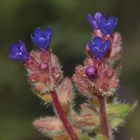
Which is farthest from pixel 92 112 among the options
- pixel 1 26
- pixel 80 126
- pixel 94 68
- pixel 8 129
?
pixel 1 26

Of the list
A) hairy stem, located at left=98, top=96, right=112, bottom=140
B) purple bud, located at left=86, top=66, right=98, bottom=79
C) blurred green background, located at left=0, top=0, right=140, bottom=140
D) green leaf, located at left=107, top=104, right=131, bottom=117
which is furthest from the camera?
blurred green background, located at left=0, top=0, right=140, bottom=140

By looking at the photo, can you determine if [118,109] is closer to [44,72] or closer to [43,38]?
[44,72]

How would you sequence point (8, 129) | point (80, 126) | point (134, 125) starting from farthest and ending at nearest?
1. point (134, 125)
2. point (8, 129)
3. point (80, 126)

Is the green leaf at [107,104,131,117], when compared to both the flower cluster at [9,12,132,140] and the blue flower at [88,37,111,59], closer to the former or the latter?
the flower cluster at [9,12,132,140]

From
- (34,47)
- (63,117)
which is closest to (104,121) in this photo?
(63,117)

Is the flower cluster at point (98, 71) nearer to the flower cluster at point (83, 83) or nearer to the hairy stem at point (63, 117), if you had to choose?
the flower cluster at point (83, 83)

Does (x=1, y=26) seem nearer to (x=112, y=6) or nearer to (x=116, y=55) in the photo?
(x=112, y=6)

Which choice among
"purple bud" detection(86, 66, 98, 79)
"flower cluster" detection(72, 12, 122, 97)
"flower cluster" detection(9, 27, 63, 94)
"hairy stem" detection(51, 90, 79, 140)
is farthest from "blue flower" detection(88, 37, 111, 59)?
"hairy stem" detection(51, 90, 79, 140)
